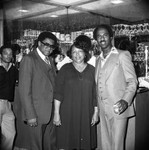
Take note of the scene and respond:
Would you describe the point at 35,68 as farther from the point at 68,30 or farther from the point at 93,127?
the point at 68,30

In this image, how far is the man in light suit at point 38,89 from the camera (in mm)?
2135

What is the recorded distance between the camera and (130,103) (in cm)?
202

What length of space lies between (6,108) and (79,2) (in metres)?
3.42

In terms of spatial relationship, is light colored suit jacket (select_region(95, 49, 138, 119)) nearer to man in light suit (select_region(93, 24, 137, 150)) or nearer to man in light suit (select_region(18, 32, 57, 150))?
man in light suit (select_region(93, 24, 137, 150))

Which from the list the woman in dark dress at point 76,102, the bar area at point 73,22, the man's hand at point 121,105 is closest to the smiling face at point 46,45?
the woman in dark dress at point 76,102

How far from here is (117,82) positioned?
80.4 inches

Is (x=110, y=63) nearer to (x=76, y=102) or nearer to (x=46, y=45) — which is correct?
(x=76, y=102)

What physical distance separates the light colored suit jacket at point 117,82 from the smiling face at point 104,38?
0.38 feet

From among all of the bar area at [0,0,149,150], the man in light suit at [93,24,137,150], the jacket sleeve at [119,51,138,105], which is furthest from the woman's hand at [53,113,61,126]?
the bar area at [0,0,149,150]

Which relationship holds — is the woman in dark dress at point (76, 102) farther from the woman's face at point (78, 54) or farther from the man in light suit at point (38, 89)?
the man in light suit at point (38, 89)

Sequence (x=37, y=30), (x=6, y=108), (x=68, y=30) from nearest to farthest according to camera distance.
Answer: (x=6, y=108)
(x=37, y=30)
(x=68, y=30)

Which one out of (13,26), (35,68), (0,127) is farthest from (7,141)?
(13,26)

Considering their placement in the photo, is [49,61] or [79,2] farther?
[79,2]

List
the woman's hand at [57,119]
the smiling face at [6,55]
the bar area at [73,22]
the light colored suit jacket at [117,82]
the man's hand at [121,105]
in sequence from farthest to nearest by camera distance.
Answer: the bar area at [73,22], the smiling face at [6,55], the woman's hand at [57,119], the light colored suit jacket at [117,82], the man's hand at [121,105]
